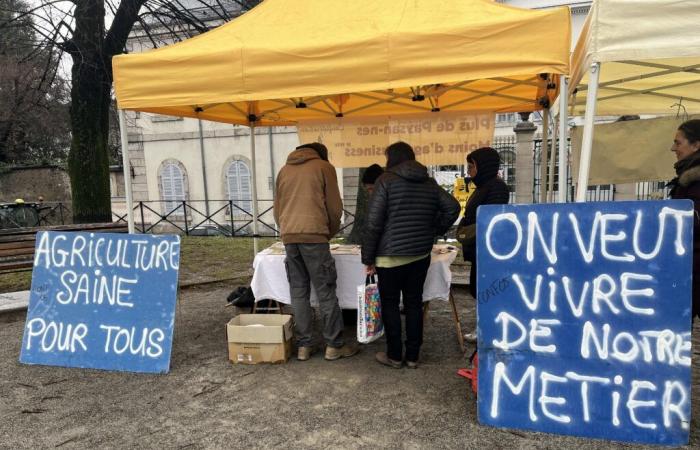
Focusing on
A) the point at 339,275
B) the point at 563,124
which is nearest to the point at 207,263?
the point at 339,275

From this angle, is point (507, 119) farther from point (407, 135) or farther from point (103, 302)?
point (103, 302)

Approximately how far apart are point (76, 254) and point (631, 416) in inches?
153

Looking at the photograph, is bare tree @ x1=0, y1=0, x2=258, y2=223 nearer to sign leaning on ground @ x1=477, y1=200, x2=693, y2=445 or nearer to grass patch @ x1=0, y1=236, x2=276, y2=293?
grass patch @ x1=0, y1=236, x2=276, y2=293

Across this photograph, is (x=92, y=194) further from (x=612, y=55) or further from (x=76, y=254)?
(x=612, y=55)

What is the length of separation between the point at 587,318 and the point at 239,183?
1465 cm

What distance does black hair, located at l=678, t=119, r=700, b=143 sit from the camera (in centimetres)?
262

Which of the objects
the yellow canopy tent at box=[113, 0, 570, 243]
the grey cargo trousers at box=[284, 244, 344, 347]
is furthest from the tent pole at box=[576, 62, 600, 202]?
the grey cargo trousers at box=[284, 244, 344, 347]

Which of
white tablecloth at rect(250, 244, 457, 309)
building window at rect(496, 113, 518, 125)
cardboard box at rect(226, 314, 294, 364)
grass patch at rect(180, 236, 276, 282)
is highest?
building window at rect(496, 113, 518, 125)

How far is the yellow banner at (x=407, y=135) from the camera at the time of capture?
4.69 m

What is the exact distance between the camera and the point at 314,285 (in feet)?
11.4

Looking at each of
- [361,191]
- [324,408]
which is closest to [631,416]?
[324,408]

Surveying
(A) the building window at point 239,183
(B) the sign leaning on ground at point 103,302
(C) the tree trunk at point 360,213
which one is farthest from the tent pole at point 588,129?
(A) the building window at point 239,183

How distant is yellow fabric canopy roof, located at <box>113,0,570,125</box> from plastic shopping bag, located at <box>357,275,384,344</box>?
140 cm

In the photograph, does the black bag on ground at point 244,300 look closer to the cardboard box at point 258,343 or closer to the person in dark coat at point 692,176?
the cardboard box at point 258,343
